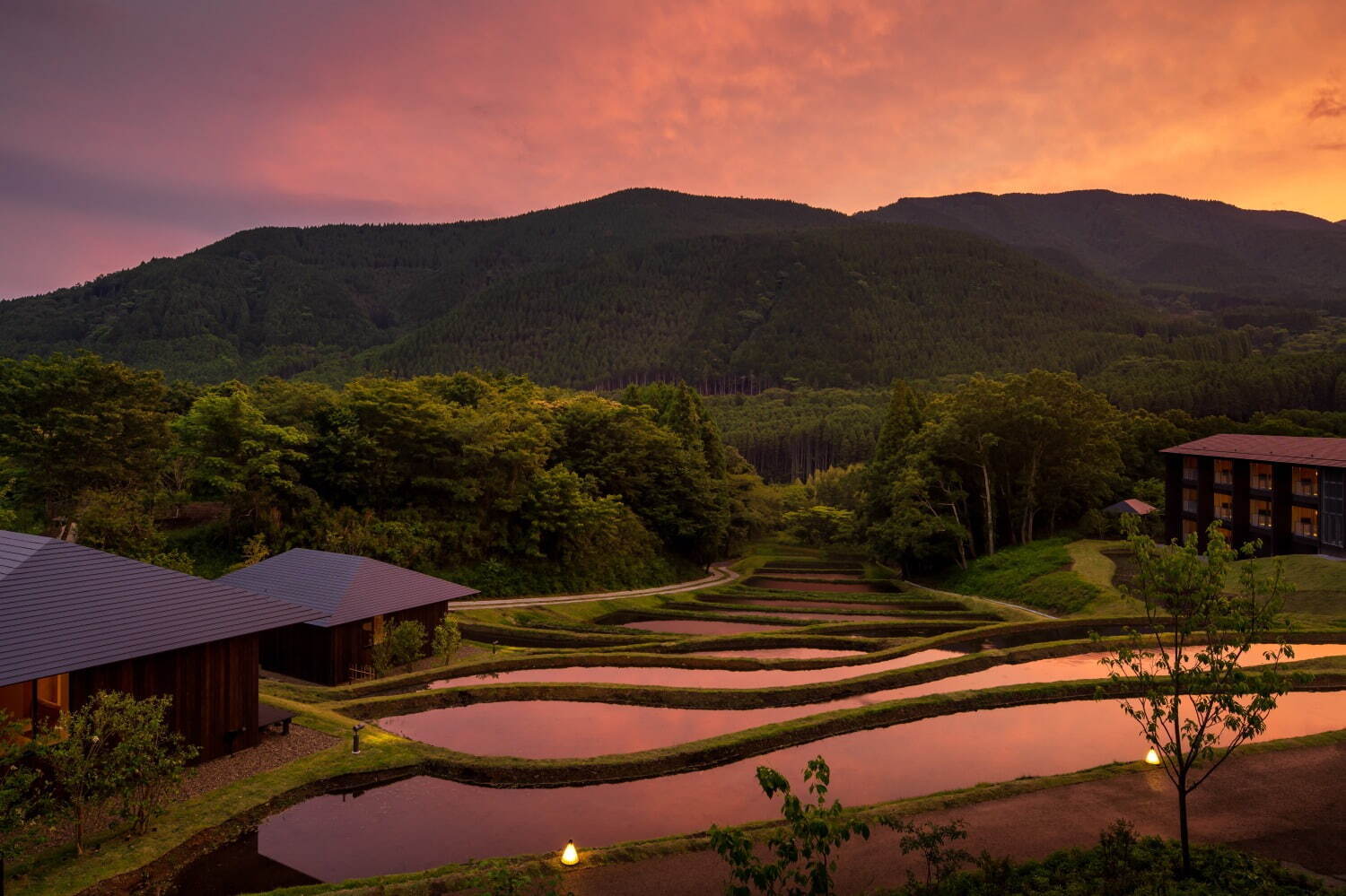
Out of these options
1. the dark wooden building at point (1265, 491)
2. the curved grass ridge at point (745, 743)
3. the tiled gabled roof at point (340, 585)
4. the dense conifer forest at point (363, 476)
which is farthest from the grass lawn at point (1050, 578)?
the tiled gabled roof at point (340, 585)

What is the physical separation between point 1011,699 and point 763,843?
12.4 metres

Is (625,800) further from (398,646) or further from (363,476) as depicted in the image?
(363,476)

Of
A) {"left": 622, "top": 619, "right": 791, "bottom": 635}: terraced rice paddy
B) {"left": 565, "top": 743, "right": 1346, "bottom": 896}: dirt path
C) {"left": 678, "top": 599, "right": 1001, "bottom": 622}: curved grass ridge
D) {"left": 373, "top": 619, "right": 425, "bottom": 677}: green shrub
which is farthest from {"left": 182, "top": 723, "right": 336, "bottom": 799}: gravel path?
{"left": 678, "top": 599, "right": 1001, "bottom": 622}: curved grass ridge

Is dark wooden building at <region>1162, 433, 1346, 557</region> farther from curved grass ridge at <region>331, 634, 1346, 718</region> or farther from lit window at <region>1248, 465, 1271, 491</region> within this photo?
curved grass ridge at <region>331, 634, 1346, 718</region>

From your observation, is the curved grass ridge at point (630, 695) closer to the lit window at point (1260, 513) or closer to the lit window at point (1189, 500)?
the lit window at point (1260, 513)

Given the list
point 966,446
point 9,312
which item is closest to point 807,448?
point 966,446

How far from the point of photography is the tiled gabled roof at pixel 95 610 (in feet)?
46.2

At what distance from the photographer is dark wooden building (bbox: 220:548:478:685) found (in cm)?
2502

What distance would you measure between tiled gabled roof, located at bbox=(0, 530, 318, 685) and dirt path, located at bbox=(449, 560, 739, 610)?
68.9 ft

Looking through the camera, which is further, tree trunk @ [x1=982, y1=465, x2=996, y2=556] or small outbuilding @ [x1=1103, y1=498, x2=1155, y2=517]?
tree trunk @ [x1=982, y1=465, x2=996, y2=556]

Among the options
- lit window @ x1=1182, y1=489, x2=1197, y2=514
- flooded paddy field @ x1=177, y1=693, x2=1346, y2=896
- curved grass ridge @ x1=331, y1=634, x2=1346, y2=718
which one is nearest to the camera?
flooded paddy field @ x1=177, y1=693, x2=1346, y2=896

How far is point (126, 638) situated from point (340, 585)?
1027cm

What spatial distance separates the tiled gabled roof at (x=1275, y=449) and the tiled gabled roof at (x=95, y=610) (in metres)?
47.3

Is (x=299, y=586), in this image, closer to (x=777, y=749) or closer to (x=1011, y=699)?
(x=777, y=749)
